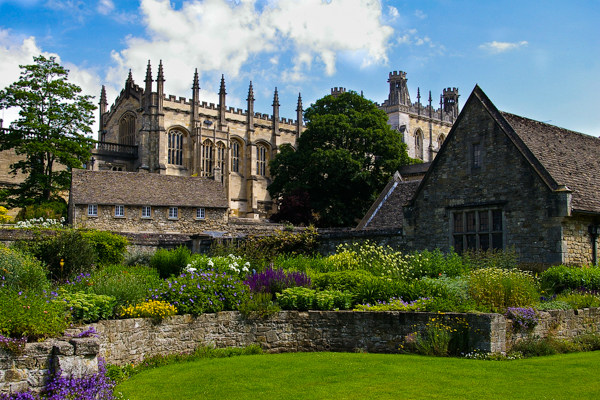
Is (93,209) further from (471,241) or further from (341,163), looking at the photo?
(471,241)

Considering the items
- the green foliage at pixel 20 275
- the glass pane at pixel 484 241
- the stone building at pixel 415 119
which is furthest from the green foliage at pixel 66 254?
the stone building at pixel 415 119

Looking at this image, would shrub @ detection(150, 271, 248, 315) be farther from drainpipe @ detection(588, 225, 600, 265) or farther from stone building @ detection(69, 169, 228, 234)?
stone building @ detection(69, 169, 228, 234)

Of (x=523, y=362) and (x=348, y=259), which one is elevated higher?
Answer: (x=348, y=259)

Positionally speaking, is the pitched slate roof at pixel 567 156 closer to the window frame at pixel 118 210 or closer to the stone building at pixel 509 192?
the stone building at pixel 509 192

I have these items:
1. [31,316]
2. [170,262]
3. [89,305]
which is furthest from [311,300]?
[170,262]

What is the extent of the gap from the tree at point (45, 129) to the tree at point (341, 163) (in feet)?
54.8

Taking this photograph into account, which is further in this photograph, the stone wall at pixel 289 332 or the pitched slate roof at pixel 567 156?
the pitched slate roof at pixel 567 156

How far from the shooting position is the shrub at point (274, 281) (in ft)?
44.4

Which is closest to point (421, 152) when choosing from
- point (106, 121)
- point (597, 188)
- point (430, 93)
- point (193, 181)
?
point (430, 93)

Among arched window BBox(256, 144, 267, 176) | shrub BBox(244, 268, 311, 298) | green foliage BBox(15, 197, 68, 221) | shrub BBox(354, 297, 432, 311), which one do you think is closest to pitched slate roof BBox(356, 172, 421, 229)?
shrub BBox(244, 268, 311, 298)

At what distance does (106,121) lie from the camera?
7231 centimetres

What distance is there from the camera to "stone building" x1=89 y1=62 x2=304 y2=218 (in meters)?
63.8

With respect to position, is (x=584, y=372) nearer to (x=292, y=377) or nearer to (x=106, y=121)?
(x=292, y=377)

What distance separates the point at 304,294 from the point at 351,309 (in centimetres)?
111
